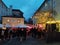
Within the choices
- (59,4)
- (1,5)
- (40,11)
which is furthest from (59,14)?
(1,5)

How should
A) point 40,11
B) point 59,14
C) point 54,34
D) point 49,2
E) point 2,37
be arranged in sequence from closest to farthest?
1. point 54,34
2. point 2,37
3. point 59,14
4. point 49,2
5. point 40,11

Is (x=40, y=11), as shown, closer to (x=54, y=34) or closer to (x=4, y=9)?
(x=4, y=9)

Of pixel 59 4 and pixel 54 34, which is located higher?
pixel 59 4

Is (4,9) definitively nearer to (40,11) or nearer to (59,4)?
(40,11)

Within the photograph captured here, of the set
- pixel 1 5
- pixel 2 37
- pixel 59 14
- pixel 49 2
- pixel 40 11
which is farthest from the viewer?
pixel 1 5

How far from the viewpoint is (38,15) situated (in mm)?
62875

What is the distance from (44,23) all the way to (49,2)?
579 cm

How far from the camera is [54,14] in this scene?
5106cm

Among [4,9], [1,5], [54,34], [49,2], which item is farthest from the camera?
[4,9]

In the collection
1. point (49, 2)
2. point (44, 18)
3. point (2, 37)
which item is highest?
point (49, 2)

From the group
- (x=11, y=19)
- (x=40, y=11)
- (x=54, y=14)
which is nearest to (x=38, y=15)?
(x=40, y=11)

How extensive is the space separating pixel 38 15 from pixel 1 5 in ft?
53.3

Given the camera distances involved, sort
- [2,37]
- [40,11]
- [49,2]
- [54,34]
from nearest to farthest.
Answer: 1. [54,34]
2. [2,37]
3. [49,2]
4. [40,11]

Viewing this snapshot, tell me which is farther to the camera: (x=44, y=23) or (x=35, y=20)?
(x=35, y=20)
